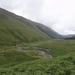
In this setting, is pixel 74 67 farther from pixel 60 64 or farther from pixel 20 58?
pixel 20 58

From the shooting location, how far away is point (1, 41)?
19275 cm

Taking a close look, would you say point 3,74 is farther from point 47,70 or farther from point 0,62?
point 0,62

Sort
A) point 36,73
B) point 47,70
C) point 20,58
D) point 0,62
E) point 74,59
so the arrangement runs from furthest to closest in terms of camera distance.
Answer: point 20,58 < point 0,62 < point 74,59 < point 47,70 < point 36,73

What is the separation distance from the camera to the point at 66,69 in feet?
136

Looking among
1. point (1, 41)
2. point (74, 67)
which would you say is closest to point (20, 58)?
point (74, 67)

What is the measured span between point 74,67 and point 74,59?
750 centimetres

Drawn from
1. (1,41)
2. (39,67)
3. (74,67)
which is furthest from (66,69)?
(1,41)

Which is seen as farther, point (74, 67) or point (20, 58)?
point (20, 58)

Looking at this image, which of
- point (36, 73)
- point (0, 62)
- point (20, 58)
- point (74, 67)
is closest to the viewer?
point (36, 73)

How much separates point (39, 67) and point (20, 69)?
174 inches

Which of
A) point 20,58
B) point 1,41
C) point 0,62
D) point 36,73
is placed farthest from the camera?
point 1,41

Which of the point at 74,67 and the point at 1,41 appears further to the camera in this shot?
the point at 1,41

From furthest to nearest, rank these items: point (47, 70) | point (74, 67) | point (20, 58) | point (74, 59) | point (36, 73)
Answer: point (20, 58), point (74, 59), point (74, 67), point (47, 70), point (36, 73)

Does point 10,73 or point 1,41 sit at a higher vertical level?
point 1,41
